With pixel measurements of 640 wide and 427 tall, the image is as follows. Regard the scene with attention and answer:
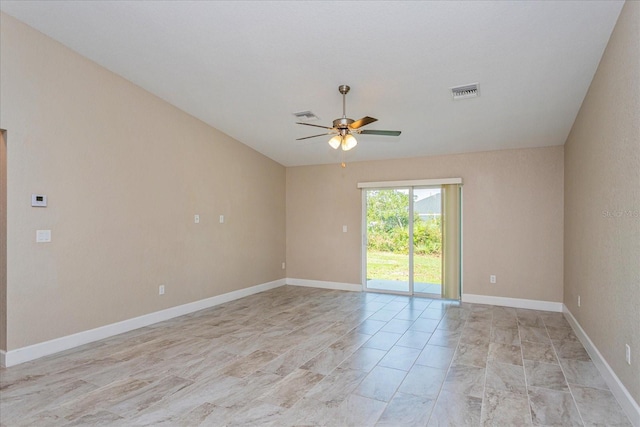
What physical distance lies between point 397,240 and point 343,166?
2.66 metres

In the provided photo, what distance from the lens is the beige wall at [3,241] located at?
3354 mm

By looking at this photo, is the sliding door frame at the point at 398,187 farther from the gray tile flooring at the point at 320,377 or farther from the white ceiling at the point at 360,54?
the gray tile flooring at the point at 320,377

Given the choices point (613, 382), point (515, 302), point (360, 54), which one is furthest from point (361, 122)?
point (515, 302)

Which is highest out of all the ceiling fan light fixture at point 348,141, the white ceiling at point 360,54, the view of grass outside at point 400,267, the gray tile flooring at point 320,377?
the white ceiling at point 360,54

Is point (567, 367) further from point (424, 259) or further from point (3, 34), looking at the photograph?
point (3, 34)

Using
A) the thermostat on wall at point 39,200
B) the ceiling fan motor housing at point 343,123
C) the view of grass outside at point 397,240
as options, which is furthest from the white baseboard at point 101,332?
the ceiling fan motor housing at point 343,123

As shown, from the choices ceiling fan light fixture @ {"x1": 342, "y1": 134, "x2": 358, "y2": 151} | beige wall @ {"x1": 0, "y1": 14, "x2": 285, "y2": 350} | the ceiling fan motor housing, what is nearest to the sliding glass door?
beige wall @ {"x1": 0, "y1": 14, "x2": 285, "y2": 350}

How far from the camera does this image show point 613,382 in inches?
110

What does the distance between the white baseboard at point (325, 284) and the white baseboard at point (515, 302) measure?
1992 mm

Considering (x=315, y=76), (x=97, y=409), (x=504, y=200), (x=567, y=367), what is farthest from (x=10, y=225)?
(x=504, y=200)

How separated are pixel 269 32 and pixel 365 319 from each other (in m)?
3.72

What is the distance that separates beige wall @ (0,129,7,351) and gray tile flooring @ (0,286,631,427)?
→ 1.32 ft

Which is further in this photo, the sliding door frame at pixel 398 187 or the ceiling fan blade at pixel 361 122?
the sliding door frame at pixel 398 187

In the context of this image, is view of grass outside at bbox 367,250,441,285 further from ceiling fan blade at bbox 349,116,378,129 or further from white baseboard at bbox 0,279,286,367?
ceiling fan blade at bbox 349,116,378,129
